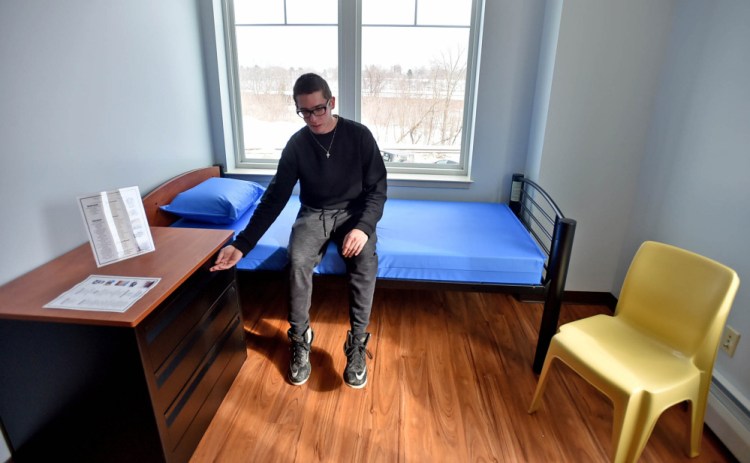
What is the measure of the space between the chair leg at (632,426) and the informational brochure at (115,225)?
177 centimetres

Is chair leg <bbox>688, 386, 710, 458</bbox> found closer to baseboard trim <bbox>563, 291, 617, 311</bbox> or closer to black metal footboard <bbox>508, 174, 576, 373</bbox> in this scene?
black metal footboard <bbox>508, 174, 576, 373</bbox>

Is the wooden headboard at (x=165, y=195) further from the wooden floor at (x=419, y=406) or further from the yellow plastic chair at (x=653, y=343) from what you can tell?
the yellow plastic chair at (x=653, y=343)

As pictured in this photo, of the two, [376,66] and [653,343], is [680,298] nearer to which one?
[653,343]

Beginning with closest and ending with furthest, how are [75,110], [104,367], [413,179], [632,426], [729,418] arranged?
1. [104,367]
2. [632,426]
3. [729,418]
4. [75,110]
5. [413,179]

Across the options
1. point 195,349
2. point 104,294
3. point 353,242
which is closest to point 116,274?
point 104,294

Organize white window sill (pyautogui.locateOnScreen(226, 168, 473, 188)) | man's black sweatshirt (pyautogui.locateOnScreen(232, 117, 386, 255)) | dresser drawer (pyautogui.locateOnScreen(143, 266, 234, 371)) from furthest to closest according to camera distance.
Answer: white window sill (pyautogui.locateOnScreen(226, 168, 473, 188)) → man's black sweatshirt (pyautogui.locateOnScreen(232, 117, 386, 255)) → dresser drawer (pyautogui.locateOnScreen(143, 266, 234, 371))

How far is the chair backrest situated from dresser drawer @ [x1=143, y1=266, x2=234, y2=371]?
1685mm

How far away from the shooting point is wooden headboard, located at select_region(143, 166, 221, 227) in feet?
7.09

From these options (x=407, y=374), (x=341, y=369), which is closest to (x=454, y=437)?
(x=407, y=374)

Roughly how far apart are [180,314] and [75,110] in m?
1.01

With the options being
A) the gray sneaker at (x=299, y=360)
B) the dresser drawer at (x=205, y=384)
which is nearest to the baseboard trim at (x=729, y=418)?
the gray sneaker at (x=299, y=360)

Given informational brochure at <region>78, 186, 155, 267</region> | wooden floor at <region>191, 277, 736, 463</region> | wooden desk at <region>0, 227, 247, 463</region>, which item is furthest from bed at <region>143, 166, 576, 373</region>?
wooden desk at <region>0, 227, 247, 463</region>

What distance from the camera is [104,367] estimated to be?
3.94 ft

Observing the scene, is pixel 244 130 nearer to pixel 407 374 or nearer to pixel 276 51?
pixel 276 51
